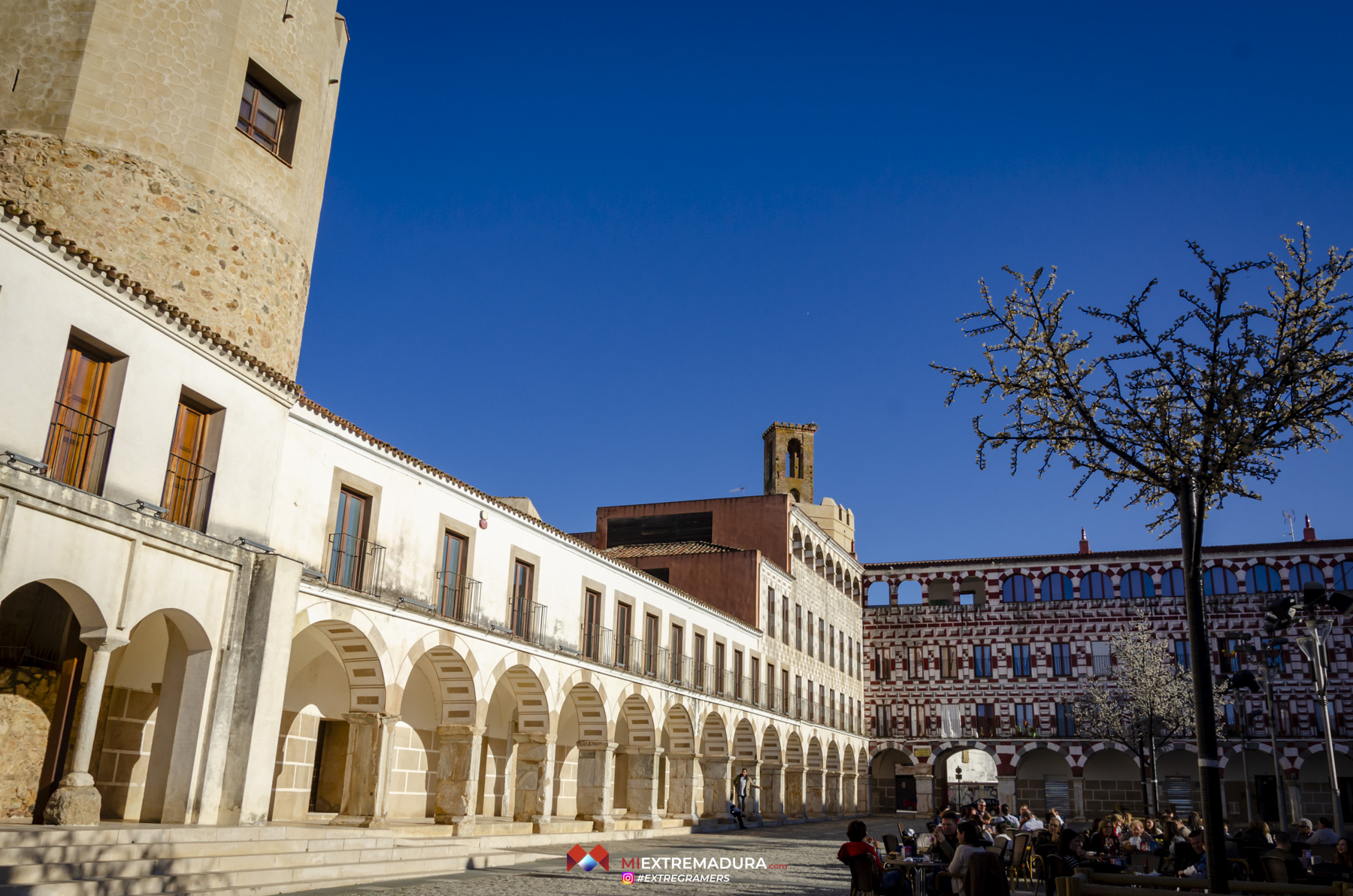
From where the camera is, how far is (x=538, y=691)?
2250 centimetres

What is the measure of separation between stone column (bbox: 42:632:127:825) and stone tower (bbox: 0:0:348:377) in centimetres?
607

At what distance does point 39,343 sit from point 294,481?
17.5 ft

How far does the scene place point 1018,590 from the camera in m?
48.2

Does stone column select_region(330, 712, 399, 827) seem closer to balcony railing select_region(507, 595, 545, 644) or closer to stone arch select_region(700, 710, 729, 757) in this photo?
balcony railing select_region(507, 595, 545, 644)

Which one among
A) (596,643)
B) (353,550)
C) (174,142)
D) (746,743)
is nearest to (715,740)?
(746,743)

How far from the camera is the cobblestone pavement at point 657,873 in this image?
13203mm

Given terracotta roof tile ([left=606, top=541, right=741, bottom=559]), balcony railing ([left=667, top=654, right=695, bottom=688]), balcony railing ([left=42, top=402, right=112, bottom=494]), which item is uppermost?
terracotta roof tile ([left=606, top=541, right=741, bottom=559])

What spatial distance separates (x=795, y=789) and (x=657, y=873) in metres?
25.8

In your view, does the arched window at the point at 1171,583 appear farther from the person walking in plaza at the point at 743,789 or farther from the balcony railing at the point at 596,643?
the balcony railing at the point at 596,643

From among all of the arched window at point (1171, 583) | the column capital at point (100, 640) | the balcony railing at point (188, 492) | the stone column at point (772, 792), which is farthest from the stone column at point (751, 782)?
the column capital at point (100, 640)

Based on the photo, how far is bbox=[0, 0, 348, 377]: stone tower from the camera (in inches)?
610

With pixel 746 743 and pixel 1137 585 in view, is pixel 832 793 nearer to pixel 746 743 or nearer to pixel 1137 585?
pixel 746 743

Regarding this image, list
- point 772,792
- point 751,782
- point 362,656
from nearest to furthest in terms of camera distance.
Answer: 1. point 362,656
2. point 751,782
3. point 772,792

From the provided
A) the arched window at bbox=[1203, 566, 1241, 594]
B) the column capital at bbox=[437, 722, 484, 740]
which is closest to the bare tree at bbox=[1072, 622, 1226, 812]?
the arched window at bbox=[1203, 566, 1241, 594]
